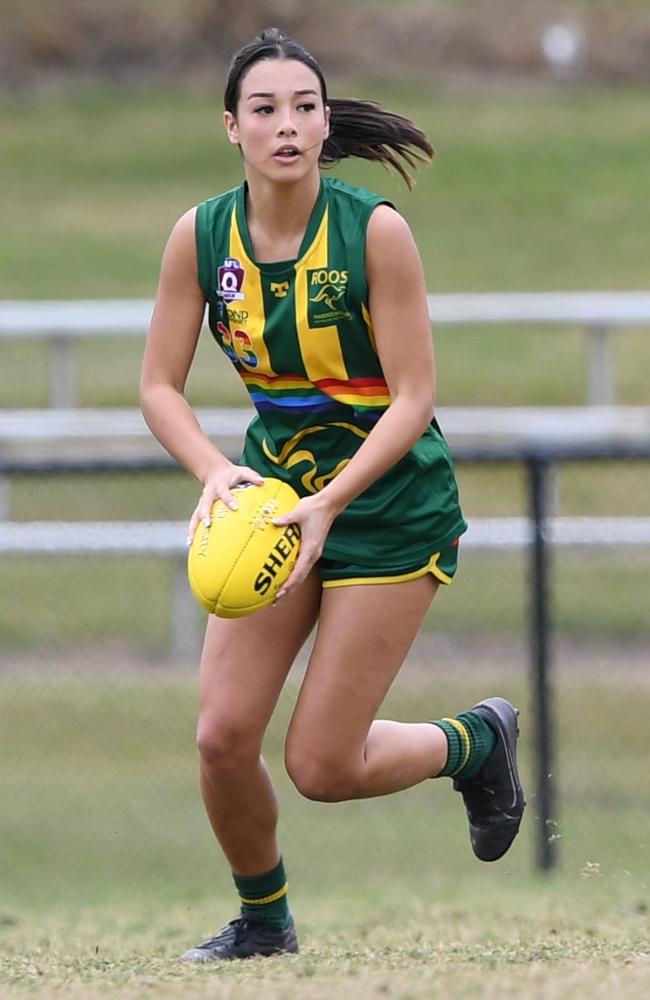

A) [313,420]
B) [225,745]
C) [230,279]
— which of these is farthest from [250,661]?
[230,279]

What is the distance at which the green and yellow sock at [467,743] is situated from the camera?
5668 millimetres

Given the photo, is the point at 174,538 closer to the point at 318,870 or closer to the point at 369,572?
the point at 318,870

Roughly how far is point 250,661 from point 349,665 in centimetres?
26

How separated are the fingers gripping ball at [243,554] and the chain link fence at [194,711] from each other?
1.87 metres

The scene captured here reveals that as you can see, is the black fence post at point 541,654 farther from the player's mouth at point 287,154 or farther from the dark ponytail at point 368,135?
the player's mouth at point 287,154

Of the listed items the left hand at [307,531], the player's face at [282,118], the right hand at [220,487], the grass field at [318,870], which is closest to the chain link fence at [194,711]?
the grass field at [318,870]

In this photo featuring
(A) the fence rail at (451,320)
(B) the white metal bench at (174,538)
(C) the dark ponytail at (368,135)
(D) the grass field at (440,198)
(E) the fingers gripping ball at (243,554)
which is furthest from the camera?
(D) the grass field at (440,198)

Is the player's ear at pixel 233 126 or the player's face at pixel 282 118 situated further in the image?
the player's ear at pixel 233 126

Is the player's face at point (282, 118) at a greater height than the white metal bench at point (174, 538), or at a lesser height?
greater

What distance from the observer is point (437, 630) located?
11.2m

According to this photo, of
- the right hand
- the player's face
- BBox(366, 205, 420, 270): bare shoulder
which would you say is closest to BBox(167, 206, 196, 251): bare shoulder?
the player's face

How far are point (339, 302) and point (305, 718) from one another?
1054 millimetres

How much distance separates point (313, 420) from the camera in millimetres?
5215

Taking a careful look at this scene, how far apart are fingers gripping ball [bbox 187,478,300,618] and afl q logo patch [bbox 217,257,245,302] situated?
0.50 meters
